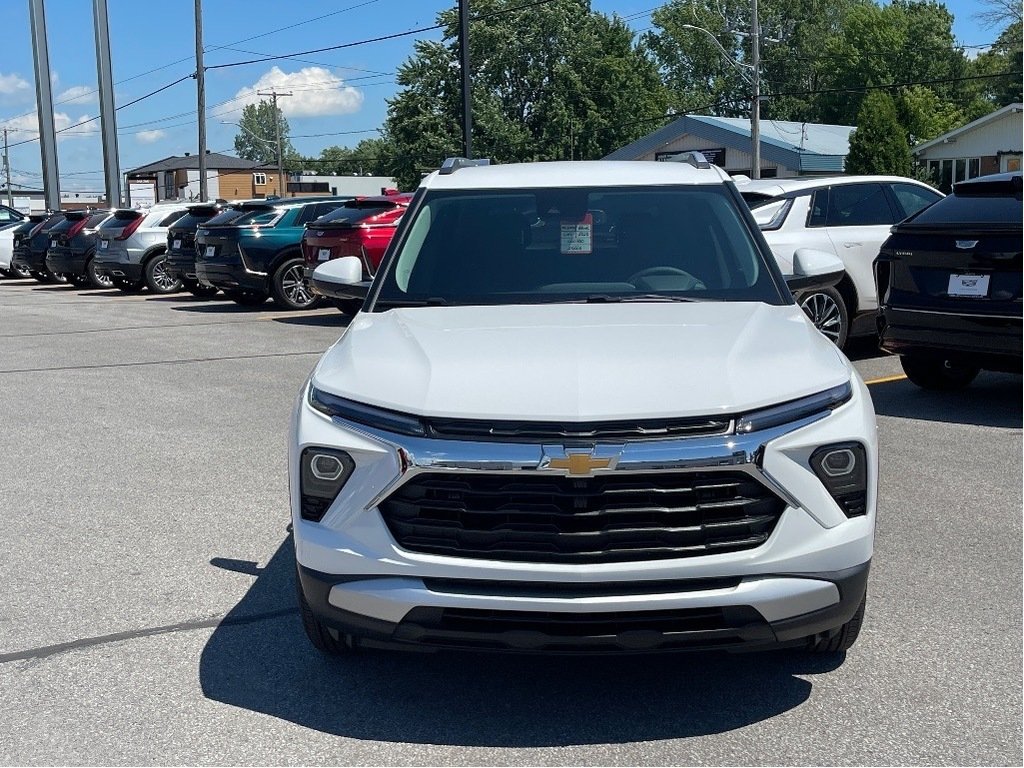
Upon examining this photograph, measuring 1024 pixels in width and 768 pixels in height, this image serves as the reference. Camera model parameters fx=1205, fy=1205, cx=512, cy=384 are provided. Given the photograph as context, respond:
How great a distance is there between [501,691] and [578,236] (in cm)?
200

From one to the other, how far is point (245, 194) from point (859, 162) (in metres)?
84.8

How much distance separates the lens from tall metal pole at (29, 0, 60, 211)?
→ 41250 mm

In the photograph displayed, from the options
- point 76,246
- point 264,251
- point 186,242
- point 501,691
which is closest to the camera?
point 501,691

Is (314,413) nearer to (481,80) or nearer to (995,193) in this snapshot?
(995,193)

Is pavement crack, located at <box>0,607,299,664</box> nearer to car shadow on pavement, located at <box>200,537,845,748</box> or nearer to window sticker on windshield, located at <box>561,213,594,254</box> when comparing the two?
car shadow on pavement, located at <box>200,537,845,748</box>

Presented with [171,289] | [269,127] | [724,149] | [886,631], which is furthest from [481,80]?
[269,127]

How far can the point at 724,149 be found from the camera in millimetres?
52656

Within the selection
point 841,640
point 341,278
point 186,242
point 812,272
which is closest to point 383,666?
point 841,640

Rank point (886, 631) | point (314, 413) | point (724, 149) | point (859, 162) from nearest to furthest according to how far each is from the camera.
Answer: point (314, 413), point (886, 631), point (859, 162), point (724, 149)

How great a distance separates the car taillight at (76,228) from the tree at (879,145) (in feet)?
97.4

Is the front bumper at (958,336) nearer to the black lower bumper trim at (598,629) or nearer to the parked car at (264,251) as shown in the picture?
the black lower bumper trim at (598,629)

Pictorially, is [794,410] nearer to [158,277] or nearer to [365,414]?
[365,414]

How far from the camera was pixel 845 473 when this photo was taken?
3523 millimetres

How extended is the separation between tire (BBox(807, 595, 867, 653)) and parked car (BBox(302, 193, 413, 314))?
11719 mm
